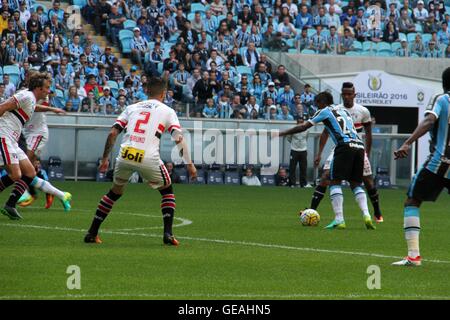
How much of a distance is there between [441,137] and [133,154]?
370 centimetres

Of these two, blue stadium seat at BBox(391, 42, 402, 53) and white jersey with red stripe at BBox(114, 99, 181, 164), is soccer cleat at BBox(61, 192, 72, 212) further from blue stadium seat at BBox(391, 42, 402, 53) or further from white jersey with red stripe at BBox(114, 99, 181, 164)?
blue stadium seat at BBox(391, 42, 402, 53)

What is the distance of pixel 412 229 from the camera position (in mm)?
11555

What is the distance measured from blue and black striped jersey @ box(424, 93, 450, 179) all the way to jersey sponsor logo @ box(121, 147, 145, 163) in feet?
11.4

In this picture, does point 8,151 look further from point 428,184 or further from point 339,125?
point 428,184

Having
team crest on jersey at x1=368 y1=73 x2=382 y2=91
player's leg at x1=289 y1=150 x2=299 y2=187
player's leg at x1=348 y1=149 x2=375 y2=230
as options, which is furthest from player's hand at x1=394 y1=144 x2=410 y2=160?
team crest on jersey at x1=368 y1=73 x2=382 y2=91

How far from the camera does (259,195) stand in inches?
1065

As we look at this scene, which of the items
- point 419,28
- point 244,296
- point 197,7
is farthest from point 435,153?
point 419,28

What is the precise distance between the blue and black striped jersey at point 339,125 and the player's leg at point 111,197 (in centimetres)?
437

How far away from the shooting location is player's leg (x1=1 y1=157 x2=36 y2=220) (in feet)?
53.2

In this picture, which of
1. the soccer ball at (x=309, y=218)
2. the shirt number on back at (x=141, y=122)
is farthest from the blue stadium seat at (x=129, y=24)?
the shirt number on back at (x=141, y=122)
